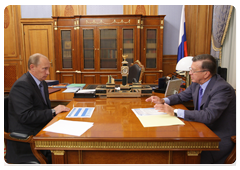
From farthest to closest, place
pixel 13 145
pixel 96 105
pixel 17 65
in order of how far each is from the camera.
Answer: pixel 17 65 → pixel 96 105 → pixel 13 145

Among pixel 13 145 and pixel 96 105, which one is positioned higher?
pixel 96 105

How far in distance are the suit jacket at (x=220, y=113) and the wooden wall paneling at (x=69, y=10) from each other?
4586 mm

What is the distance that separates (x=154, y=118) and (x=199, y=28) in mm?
3267

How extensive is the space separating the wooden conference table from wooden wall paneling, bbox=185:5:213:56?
3.01m

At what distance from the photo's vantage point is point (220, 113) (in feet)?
4.40

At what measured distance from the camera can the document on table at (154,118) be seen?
1278 millimetres

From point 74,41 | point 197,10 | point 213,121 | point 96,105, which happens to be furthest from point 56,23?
point 213,121

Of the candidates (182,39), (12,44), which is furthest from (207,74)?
(12,44)

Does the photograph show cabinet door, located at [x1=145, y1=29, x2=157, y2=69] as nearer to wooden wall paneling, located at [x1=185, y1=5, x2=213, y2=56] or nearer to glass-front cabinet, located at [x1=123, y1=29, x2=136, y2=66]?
glass-front cabinet, located at [x1=123, y1=29, x2=136, y2=66]

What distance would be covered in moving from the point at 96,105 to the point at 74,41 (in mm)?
3496

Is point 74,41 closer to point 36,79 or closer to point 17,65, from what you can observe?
point 17,65

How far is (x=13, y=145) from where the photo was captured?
1.43 m

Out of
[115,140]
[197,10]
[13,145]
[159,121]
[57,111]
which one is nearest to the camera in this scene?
[115,140]

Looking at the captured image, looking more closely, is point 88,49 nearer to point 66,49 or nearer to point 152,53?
point 66,49
